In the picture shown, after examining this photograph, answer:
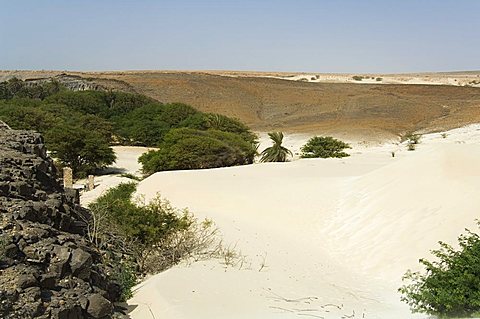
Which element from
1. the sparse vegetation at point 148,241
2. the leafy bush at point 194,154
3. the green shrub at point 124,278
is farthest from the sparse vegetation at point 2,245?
the leafy bush at point 194,154

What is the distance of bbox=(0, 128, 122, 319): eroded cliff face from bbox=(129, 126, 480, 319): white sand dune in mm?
1605

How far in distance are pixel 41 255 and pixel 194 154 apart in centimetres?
2329

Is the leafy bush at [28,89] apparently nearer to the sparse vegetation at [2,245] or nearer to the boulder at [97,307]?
the sparse vegetation at [2,245]

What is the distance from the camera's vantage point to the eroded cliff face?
6305 millimetres

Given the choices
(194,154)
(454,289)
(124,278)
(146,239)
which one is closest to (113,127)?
(194,154)

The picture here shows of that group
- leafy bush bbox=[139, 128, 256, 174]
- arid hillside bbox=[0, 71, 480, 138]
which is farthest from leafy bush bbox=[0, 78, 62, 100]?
leafy bush bbox=[139, 128, 256, 174]

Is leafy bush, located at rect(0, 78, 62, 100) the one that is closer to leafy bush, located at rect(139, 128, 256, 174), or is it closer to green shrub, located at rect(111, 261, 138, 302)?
leafy bush, located at rect(139, 128, 256, 174)

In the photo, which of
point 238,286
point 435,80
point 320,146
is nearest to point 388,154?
point 320,146

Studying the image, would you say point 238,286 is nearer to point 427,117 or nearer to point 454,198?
point 454,198

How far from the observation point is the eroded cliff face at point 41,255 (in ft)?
20.7

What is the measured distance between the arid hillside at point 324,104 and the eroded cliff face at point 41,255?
39738mm

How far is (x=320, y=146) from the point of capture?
3588 cm

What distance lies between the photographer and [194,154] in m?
30.1

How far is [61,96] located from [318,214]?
4494 cm
